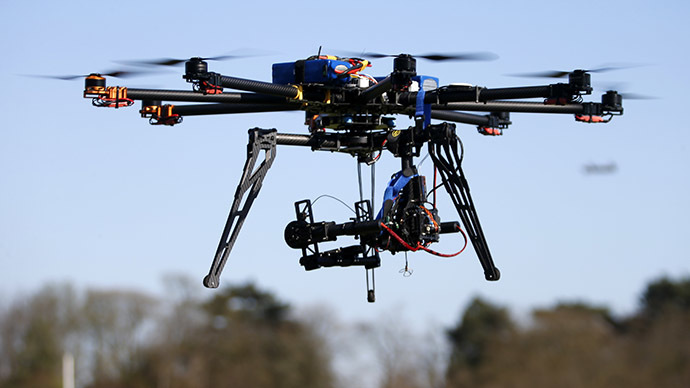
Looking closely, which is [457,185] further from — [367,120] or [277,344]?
[277,344]

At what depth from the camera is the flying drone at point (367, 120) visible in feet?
54.6

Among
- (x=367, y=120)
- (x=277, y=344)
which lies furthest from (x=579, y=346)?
(x=367, y=120)

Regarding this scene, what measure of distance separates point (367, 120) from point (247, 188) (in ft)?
6.32

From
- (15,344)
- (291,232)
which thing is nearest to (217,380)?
(15,344)

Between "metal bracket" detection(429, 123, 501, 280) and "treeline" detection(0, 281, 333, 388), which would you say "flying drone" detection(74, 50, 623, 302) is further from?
"treeline" detection(0, 281, 333, 388)

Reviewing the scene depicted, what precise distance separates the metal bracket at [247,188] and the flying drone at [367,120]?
1cm

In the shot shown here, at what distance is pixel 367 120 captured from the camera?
18250 millimetres

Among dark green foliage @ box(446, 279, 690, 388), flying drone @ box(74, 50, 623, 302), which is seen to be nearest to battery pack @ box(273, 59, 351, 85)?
flying drone @ box(74, 50, 623, 302)

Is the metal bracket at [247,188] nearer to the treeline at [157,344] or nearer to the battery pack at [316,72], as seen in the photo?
the battery pack at [316,72]

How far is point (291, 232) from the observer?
1820 centimetres

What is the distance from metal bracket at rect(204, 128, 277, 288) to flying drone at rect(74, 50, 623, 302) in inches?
0.5

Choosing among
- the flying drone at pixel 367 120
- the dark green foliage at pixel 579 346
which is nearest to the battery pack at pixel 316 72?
the flying drone at pixel 367 120

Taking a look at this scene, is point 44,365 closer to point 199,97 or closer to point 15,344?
point 15,344

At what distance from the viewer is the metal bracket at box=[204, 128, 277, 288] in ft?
57.6
